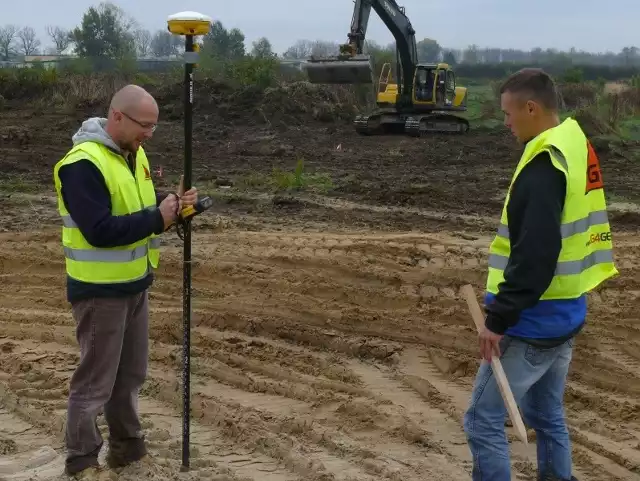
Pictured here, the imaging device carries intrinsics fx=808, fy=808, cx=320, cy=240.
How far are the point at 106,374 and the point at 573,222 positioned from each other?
7.82 ft

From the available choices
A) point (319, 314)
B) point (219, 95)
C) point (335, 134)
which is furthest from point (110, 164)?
point (219, 95)

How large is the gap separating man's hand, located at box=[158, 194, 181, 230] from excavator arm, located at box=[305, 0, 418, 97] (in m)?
15.4

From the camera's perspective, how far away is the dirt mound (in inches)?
928

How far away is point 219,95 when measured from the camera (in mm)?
25250

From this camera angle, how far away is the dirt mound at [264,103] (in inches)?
928

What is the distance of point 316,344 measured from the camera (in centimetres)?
687

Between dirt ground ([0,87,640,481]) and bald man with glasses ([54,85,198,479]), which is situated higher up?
bald man with glasses ([54,85,198,479])

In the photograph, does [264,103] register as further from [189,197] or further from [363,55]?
[189,197]

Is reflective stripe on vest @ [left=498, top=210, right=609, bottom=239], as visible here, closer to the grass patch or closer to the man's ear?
the man's ear

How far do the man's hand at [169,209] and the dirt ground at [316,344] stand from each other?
4.79 ft

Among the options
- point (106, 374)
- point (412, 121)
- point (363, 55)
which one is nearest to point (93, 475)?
point (106, 374)

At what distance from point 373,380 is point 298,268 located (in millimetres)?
2386

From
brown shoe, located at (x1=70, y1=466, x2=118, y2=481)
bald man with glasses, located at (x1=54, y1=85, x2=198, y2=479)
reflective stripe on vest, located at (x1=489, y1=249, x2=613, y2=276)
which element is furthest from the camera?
brown shoe, located at (x1=70, y1=466, x2=118, y2=481)

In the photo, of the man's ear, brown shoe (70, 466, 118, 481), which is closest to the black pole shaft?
brown shoe (70, 466, 118, 481)
